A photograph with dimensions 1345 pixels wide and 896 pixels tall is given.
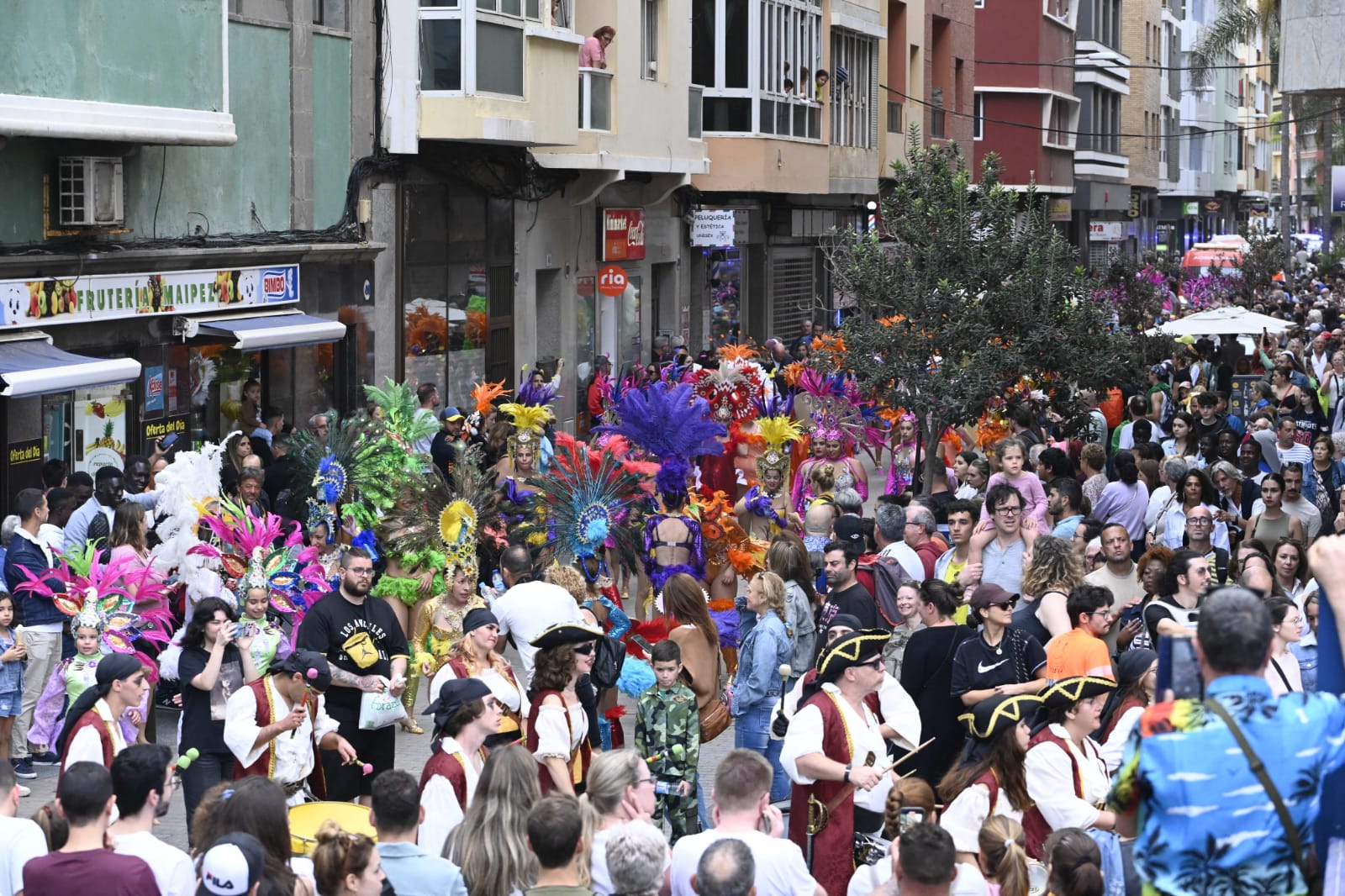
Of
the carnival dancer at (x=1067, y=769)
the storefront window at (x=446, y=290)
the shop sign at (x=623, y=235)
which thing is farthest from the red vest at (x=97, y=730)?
the shop sign at (x=623, y=235)

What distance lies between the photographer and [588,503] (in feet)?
39.2

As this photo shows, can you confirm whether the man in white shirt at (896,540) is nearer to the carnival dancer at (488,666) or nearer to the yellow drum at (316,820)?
the carnival dancer at (488,666)

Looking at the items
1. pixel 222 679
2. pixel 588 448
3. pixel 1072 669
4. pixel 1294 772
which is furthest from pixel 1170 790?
pixel 588 448

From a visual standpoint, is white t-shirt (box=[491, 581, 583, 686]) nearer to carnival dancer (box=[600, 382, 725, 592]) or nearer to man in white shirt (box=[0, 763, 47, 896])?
carnival dancer (box=[600, 382, 725, 592])

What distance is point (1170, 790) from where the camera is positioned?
13.1 ft

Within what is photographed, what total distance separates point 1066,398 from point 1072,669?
30.1 ft

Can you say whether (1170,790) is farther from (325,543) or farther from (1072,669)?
(325,543)

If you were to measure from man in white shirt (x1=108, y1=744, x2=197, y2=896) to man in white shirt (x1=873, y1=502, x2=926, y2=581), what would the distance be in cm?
587

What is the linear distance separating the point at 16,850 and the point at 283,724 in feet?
6.46

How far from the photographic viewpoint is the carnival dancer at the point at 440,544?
10781 millimetres

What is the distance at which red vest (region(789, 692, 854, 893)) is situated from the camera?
754 cm

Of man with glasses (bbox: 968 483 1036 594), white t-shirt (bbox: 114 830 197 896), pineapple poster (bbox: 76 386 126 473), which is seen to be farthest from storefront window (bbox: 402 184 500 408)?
white t-shirt (bbox: 114 830 197 896)

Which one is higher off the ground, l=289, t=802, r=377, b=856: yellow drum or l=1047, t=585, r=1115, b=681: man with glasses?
l=1047, t=585, r=1115, b=681: man with glasses

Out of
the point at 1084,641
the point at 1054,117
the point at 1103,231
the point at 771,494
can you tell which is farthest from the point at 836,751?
the point at 1103,231
